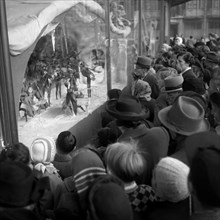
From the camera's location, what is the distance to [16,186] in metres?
1.60

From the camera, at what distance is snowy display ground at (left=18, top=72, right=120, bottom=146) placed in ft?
13.3

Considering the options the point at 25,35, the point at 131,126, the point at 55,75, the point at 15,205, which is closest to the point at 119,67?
the point at 55,75

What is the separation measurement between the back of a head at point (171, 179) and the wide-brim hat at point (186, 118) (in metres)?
0.57

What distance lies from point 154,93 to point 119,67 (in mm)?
2476

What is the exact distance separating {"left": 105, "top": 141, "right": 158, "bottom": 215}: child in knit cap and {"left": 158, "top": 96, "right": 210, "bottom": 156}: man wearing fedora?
48cm

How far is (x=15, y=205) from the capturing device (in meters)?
1.61

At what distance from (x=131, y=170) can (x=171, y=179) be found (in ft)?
0.66

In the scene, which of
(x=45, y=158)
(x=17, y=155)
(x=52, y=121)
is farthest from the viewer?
(x=52, y=121)

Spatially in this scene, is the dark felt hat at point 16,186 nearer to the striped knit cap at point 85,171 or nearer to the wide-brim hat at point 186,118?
the striped knit cap at point 85,171

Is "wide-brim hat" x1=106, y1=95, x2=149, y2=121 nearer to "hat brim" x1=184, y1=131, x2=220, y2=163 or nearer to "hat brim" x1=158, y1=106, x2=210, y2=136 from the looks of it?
"hat brim" x1=158, y1=106, x2=210, y2=136

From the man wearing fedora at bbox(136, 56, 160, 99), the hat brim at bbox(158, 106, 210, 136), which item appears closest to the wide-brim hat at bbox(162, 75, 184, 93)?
the man wearing fedora at bbox(136, 56, 160, 99)

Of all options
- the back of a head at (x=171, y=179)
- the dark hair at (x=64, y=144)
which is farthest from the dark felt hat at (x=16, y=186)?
the dark hair at (x=64, y=144)

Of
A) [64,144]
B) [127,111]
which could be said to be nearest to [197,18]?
[127,111]

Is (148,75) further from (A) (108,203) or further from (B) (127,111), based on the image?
(A) (108,203)
